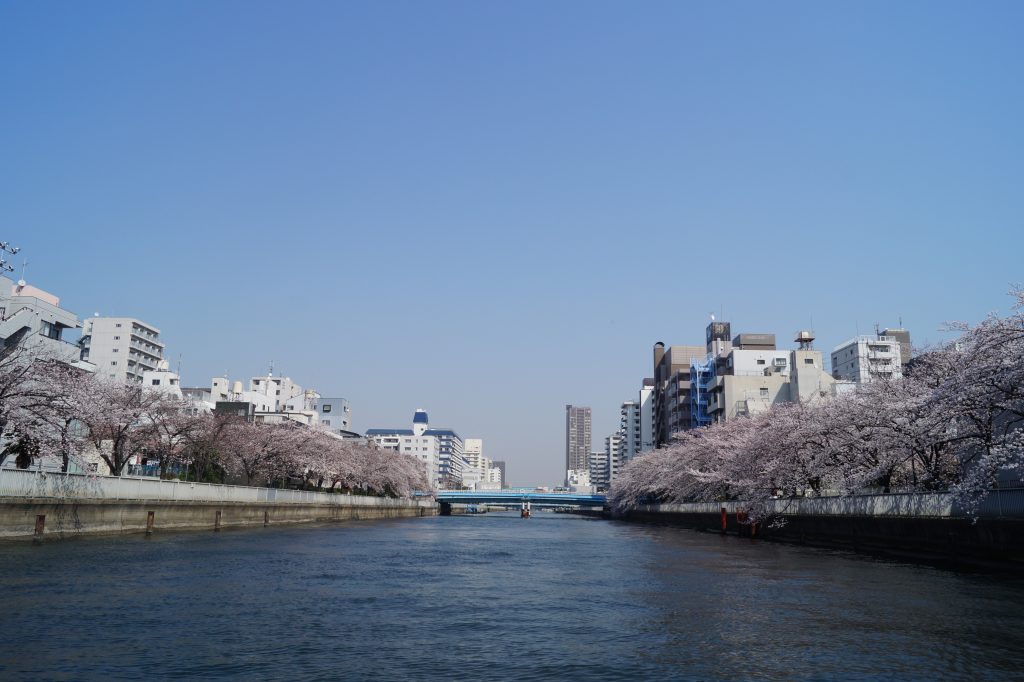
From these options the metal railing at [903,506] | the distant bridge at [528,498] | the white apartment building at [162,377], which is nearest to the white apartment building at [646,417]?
the distant bridge at [528,498]

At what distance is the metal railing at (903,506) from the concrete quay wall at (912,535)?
399mm

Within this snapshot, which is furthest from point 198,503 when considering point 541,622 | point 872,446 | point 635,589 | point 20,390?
point 872,446

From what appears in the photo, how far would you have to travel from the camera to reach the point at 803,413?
6066cm

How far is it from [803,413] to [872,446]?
16.0 metres

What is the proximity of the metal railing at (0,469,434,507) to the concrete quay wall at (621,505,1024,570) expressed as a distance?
39744mm

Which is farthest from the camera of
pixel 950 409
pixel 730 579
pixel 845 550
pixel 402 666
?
pixel 845 550

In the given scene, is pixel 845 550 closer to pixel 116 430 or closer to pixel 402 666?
pixel 402 666

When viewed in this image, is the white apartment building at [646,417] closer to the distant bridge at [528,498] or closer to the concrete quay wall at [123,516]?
the distant bridge at [528,498]

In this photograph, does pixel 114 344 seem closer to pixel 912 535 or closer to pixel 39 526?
pixel 39 526

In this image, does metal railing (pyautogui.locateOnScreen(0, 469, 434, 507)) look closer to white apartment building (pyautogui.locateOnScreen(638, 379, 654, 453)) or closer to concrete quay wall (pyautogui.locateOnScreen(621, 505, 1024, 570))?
concrete quay wall (pyautogui.locateOnScreen(621, 505, 1024, 570))

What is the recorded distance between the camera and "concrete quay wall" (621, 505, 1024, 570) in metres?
27.8

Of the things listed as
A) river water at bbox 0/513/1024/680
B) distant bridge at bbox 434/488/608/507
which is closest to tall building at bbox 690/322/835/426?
distant bridge at bbox 434/488/608/507

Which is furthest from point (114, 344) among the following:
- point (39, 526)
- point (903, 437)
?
point (903, 437)

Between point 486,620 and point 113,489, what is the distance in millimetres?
31029
